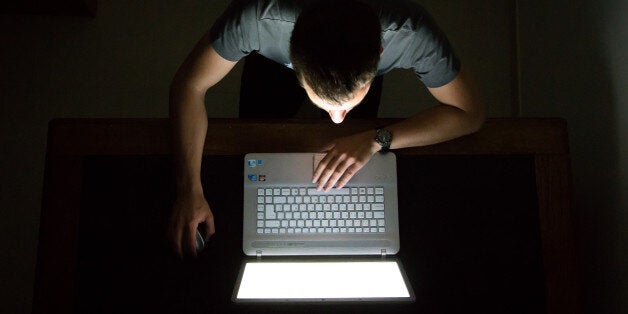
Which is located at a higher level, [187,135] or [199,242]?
[187,135]

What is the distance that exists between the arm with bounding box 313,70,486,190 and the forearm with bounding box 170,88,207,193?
282 millimetres

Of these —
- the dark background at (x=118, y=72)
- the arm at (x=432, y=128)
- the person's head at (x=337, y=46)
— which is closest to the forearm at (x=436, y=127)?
the arm at (x=432, y=128)

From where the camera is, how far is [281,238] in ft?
2.93

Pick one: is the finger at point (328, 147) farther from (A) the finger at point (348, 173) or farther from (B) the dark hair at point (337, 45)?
(B) the dark hair at point (337, 45)

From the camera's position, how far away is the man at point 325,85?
0.84m

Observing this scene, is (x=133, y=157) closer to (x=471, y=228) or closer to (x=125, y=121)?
→ (x=125, y=121)

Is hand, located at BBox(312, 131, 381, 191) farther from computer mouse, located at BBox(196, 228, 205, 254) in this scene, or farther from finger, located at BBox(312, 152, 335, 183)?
computer mouse, located at BBox(196, 228, 205, 254)

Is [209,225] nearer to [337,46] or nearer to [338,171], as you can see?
[338,171]

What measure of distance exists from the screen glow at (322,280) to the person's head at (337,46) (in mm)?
375

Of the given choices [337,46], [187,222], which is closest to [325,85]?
[337,46]

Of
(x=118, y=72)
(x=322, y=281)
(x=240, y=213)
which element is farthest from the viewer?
(x=118, y=72)

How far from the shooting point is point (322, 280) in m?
0.83

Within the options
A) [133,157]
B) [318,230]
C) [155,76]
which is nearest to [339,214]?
[318,230]

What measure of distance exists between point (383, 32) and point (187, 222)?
0.61m
